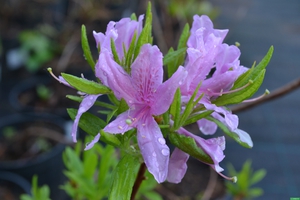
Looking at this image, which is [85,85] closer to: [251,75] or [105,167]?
[251,75]

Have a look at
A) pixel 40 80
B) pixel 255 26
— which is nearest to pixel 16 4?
pixel 40 80

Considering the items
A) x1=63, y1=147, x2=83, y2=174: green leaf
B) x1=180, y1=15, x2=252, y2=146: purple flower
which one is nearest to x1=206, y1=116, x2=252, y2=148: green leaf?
x1=180, y1=15, x2=252, y2=146: purple flower

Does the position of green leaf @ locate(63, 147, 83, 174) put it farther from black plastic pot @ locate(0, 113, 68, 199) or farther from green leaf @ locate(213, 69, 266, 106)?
black plastic pot @ locate(0, 113, 68, 199)

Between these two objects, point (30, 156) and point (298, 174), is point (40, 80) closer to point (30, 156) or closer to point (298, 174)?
point (30, 156)

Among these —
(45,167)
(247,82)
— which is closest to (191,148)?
(247,82)

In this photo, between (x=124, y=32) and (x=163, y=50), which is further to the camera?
(x=163, y=50)
